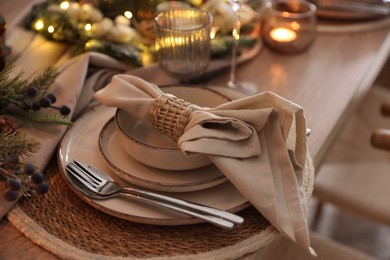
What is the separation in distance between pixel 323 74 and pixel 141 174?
530mm

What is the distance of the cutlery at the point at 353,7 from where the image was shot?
4.13 ft

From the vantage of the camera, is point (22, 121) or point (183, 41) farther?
point (183, 41)

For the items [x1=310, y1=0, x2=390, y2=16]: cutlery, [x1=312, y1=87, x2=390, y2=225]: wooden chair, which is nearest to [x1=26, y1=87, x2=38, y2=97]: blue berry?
[x1=312, y1=87, x2=390, y2=225]: wooden chair

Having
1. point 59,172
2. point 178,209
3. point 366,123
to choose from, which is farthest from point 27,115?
point 366,123

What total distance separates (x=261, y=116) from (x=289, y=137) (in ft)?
0.21

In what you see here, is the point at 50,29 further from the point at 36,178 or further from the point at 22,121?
the point at 36,178

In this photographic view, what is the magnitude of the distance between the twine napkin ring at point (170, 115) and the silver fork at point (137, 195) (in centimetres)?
9

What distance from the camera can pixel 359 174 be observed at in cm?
123

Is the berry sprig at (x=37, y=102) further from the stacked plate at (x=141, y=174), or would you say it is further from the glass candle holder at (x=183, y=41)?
the glass candle holder at (x=183, y=41)

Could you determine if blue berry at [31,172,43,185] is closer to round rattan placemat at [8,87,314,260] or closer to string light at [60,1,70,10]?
round rattan placemat at [8,87,314,260]

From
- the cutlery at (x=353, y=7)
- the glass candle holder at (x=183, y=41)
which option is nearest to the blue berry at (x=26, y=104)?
the glass candle holder at (x=183, y=41)

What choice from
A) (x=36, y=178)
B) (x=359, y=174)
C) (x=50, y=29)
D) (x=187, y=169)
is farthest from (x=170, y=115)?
(x=359, y=174)

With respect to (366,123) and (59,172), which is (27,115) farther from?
(366,123)

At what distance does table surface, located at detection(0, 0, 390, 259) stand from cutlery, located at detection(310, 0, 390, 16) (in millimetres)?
53
